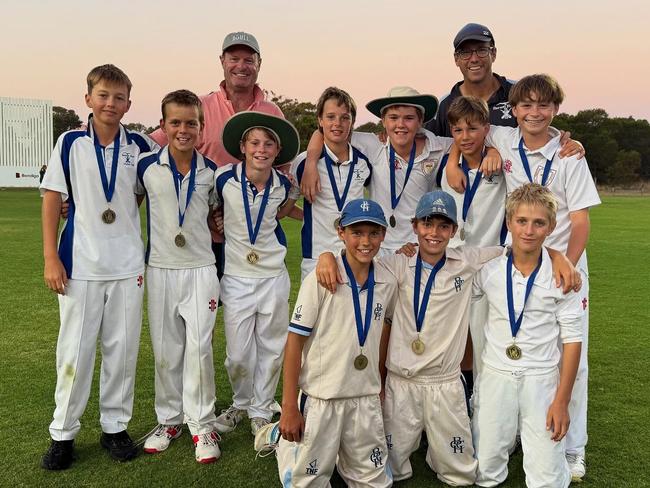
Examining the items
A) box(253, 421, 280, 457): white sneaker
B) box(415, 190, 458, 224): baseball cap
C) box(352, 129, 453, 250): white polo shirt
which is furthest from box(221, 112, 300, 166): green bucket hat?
box(253, 421, 280, 457): white sneaker

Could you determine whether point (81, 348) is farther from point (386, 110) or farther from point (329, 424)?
point (386, 110)

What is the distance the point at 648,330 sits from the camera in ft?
22.6

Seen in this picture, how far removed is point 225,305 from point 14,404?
6.45 ft

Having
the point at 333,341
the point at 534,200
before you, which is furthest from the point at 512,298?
the point at 333,341

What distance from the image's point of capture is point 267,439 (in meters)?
3.70

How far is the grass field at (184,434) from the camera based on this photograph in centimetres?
344

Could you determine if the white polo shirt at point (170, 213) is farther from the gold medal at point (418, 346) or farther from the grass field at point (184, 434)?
the gold medal at point (418, 346)

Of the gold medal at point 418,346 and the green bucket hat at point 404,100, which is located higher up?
the green bucket hat at point 404,100

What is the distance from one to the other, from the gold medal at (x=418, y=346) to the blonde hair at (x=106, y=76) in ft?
8.04

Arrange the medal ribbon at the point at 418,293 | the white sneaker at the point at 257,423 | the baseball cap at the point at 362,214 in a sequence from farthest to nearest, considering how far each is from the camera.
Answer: the white sneaker at the point at 257,423, the medal ribbon at the point at 418,293, the baseball cap at the point at 362,214

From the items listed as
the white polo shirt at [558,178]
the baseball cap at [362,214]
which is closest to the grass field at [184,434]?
the white polo shirt at [558,178]

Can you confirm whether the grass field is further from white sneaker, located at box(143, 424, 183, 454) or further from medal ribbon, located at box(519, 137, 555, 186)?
medal ribbon, located at box(519, 137, 555, 186)

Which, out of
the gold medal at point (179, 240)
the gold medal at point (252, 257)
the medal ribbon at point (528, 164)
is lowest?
the gold medal at point (252, 257)

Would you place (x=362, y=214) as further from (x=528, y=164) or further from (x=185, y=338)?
(x=185, y=338)
